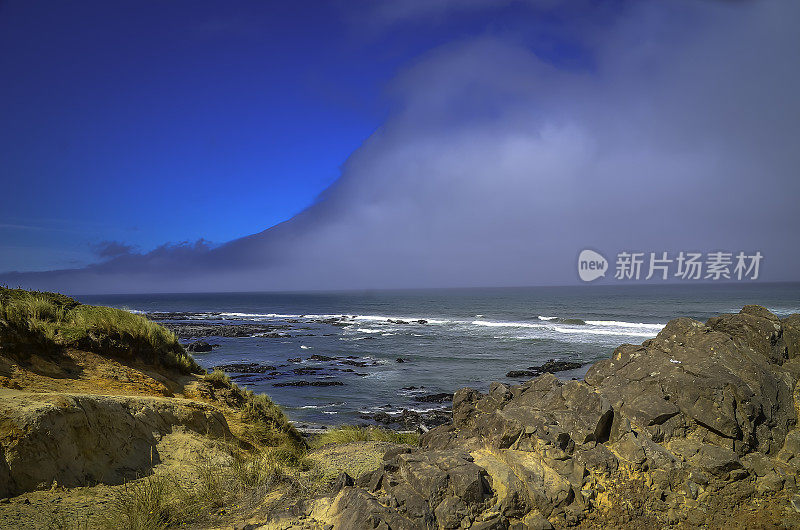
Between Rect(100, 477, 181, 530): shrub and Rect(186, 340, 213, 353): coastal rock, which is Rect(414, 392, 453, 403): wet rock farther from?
Rect(186, 340, 213, 353): coastal rock

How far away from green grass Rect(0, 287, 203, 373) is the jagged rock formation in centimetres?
901

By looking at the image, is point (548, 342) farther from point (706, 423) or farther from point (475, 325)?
point (706, 423)

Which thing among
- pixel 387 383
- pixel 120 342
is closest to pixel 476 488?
pixel 120 342

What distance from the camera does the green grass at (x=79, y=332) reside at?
9.64m

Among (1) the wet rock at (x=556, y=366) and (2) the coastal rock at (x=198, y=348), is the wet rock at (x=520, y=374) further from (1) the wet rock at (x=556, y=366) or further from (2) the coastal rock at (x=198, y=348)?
(2) the coastal rock at (x=198, y=348)

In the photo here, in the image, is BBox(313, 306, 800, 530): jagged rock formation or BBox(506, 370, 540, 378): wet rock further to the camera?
BBox(506, 370, 540, 378): wet rock

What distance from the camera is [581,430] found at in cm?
507

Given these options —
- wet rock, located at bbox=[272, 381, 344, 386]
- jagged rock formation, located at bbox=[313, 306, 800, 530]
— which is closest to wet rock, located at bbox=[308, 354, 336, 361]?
wet rock, located at bbox=[272, 381, 344, 386]

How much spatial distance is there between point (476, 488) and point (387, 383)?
74.7 ft

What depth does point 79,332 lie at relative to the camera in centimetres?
1088

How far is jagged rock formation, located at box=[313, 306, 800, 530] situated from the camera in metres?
4.36

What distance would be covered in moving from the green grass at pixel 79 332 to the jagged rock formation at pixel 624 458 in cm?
901

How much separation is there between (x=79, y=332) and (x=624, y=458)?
12.4m

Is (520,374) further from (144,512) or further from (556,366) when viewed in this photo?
(144,512)
